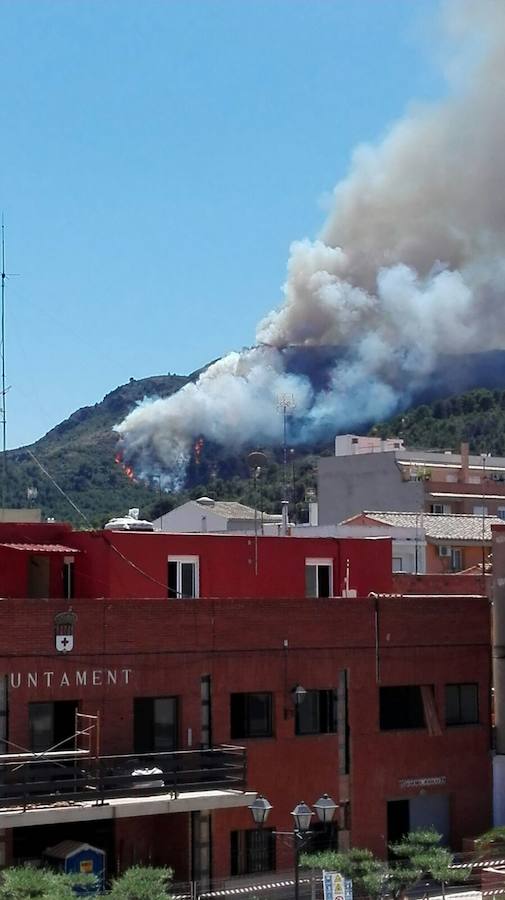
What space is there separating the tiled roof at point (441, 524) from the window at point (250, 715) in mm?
32083

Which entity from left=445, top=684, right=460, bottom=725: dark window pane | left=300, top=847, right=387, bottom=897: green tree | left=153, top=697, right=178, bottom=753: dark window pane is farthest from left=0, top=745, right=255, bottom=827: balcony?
left=445, top=684, right=460, bottom=725: dark window pane

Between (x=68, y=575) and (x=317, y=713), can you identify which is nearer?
(x=68, y=575)

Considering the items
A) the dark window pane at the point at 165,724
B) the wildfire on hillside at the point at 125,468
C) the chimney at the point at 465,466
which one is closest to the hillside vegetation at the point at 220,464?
the wildfire on hillside at the point at 125,468

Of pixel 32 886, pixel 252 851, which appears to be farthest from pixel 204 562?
pixel 32 886

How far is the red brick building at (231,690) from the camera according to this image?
114ft

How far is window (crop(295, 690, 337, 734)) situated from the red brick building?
0.05m

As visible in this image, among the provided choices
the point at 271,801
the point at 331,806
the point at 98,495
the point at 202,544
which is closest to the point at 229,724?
the point at 271,801

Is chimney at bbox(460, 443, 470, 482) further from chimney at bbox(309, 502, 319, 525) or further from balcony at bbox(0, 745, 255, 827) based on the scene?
balcony at bbox(0, 745, 255, 827)

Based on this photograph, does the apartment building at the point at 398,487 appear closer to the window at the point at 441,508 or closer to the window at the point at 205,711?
the window at the point at 441,508

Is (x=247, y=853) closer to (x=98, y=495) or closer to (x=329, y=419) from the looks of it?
(x=98, y=495)

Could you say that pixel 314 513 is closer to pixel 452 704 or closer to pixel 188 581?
pixel 452 704

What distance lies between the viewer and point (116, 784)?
33719 millimetres

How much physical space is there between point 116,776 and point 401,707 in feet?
32.7

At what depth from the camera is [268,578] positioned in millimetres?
41500
